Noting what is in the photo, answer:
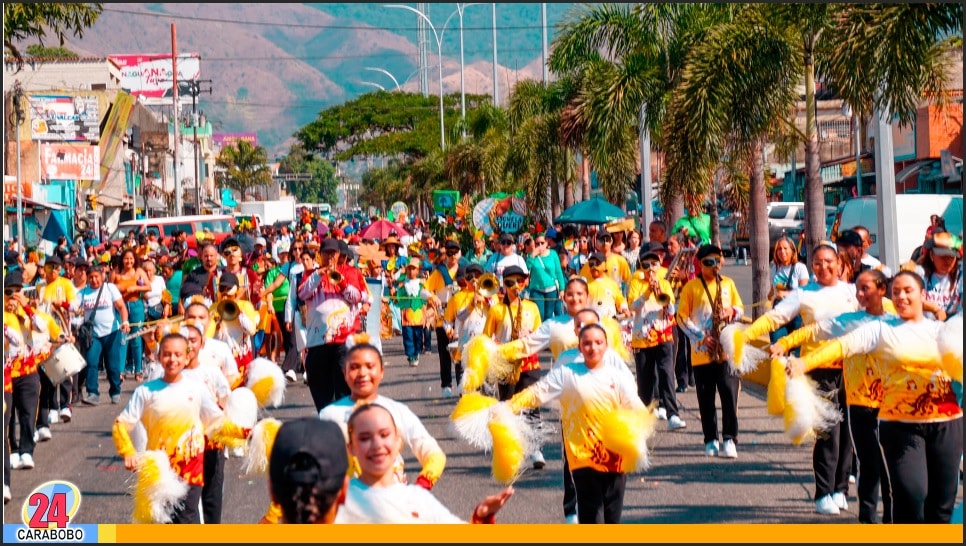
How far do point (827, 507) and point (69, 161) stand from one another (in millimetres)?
38811

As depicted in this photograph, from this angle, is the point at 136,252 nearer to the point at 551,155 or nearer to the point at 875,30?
the point at 875,30

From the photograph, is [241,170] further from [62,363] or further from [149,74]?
[62,363]

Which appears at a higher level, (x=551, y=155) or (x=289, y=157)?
(x=289, y=157)

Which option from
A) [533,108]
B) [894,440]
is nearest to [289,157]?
[533,108]

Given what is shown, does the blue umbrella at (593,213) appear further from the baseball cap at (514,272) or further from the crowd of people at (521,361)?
the baseball cap at (514,272)

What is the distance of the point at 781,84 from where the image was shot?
16.3 m

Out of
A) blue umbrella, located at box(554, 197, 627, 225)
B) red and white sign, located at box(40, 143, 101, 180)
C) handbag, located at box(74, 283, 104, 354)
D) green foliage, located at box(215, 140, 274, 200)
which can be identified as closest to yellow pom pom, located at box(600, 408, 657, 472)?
handbag, located at box(74, 283, 104, 354)

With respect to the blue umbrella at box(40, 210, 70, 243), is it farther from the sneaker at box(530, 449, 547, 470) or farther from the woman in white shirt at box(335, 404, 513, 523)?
the woman in white shirt at box(335, 404, 513, 523)

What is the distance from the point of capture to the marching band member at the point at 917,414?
24.3 ft

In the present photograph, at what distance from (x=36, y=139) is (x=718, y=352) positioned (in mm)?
38801

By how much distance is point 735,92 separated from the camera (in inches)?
643

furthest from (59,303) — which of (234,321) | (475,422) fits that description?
(475,422)

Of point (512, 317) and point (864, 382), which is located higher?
point (512, 317)

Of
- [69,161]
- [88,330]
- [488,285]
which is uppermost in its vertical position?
[69,161]
